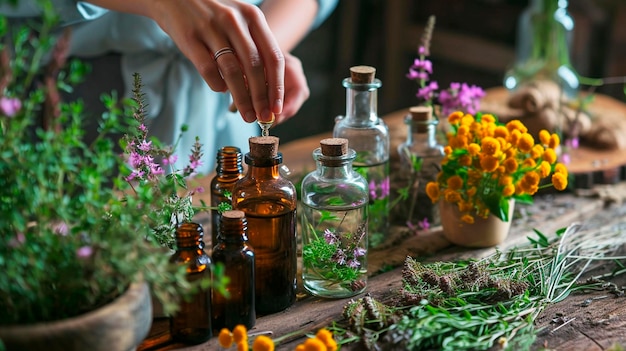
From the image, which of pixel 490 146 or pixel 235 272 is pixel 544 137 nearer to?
pixel 490 146

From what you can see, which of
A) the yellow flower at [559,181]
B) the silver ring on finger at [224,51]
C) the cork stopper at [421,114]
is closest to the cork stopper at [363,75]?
the cork stopper at [421,114]

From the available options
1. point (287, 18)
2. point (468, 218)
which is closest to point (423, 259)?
point (468, 218)

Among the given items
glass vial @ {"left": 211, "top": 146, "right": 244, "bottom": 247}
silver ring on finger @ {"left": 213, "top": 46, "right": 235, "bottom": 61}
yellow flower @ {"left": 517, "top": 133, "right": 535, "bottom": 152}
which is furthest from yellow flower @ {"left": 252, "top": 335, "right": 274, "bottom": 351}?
yellow flower @ {"left": 517, "top": 133, "right": 535, "bottom": 152}

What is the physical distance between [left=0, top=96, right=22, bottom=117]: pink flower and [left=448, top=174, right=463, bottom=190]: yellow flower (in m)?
0.76

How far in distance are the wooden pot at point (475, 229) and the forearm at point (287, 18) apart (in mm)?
492

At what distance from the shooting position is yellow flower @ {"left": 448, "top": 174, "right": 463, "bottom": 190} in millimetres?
1353

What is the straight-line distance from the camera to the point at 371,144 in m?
1.42

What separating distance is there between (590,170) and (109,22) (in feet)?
3.55

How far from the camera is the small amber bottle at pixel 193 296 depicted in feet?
3.40

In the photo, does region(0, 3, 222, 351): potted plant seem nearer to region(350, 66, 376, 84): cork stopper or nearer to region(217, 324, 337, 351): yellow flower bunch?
region(217, 324, 337, 351): yellow flower bunch

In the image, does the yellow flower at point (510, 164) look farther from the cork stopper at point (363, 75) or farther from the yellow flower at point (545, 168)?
the cork stopper at point (363, 75)

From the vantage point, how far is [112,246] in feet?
2.76

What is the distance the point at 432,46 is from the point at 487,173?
Result: 2123mm

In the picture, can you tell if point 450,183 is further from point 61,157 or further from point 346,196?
point 61,157
